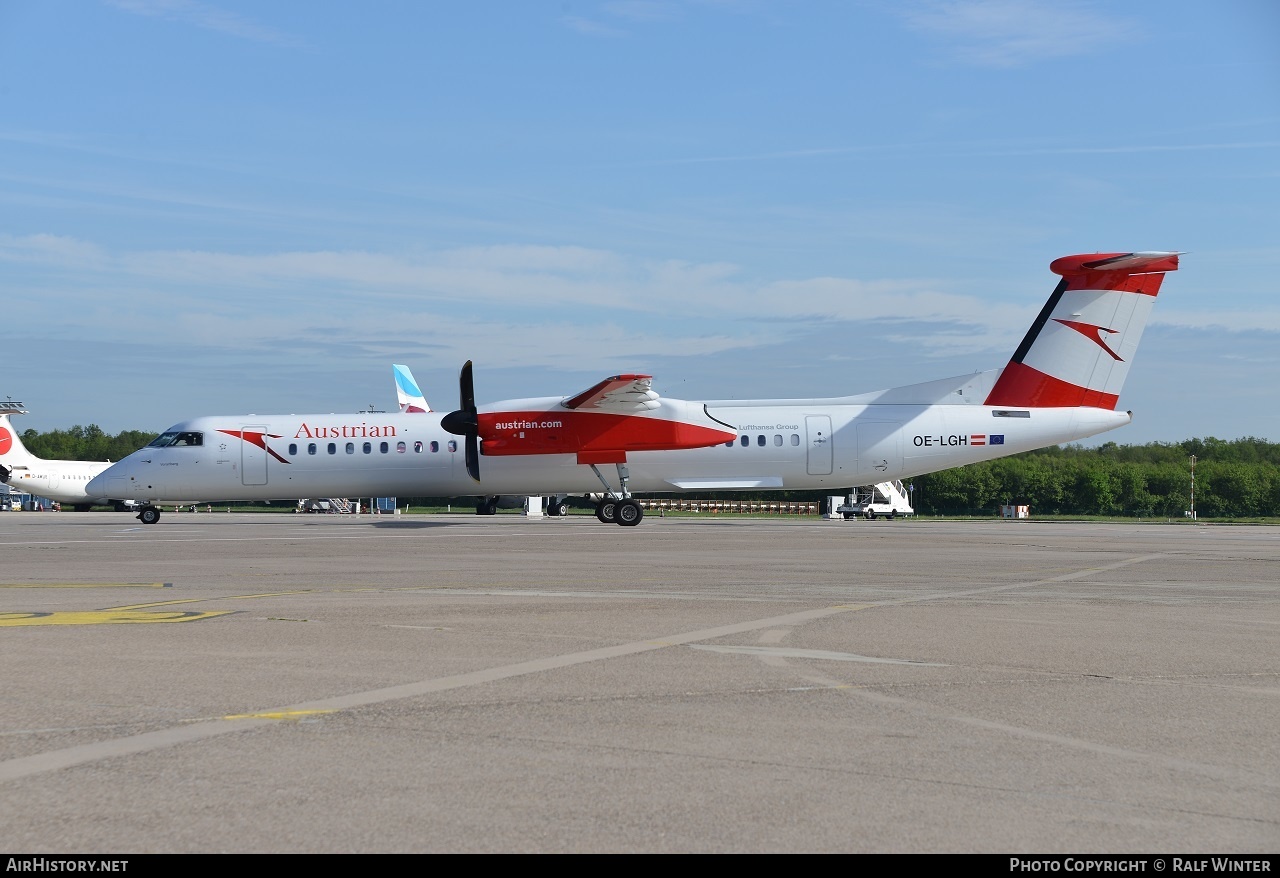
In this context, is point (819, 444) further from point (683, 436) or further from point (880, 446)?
point (683, 436)

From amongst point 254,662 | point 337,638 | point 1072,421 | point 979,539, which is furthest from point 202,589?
point 1072,421

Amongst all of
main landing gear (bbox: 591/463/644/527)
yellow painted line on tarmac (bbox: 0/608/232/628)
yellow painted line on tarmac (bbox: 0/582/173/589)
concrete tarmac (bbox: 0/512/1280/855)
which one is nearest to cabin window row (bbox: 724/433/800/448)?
main landing gear (bbox: 591/463/644/527)

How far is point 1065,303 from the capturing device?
35.0m

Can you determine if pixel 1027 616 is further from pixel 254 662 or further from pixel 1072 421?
pixel 1072 421

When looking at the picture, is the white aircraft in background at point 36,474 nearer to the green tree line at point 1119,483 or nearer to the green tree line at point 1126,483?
the green tree line at point 1119,483

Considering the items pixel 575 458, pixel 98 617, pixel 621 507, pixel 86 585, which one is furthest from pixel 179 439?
pixel 98 617

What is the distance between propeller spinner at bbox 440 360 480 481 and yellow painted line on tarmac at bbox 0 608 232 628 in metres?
22.8

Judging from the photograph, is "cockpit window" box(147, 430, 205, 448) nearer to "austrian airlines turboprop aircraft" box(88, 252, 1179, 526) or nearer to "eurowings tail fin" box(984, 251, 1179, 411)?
"austrian airlines turboprop aircraft" box(88, 252, 1179, 526)

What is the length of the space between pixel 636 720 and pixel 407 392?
47.5m

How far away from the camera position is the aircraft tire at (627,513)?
35.4 meters

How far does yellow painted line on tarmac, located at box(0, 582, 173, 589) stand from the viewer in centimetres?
1412

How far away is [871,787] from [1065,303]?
108 ft

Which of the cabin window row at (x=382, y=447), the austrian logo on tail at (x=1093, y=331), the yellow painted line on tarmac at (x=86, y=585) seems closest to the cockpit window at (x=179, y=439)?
the cabin window row at (x=382, y=447)

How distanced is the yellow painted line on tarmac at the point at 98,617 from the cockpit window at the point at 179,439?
27115mm
